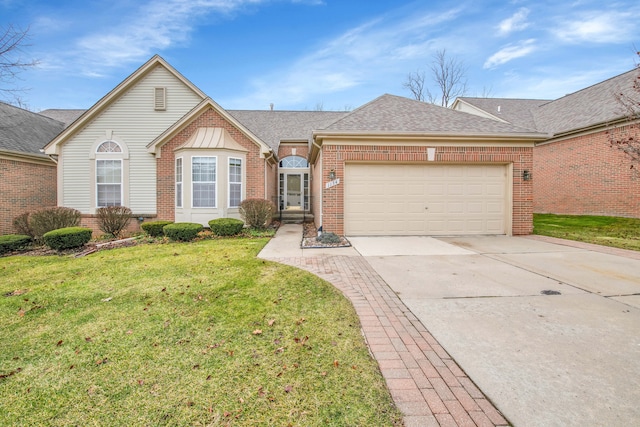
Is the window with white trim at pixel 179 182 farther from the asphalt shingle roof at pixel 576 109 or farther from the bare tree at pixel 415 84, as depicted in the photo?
the bare tree at pixel 415 84

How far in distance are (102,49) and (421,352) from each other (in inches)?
645

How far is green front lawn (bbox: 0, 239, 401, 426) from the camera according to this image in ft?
7.34

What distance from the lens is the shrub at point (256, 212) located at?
1139 centimetres

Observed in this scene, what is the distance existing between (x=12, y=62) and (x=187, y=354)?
986 cm

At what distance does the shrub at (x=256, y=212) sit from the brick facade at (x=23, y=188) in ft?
33.4

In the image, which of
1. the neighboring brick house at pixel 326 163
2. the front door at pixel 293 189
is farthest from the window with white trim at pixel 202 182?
the front door at pixel 293 189

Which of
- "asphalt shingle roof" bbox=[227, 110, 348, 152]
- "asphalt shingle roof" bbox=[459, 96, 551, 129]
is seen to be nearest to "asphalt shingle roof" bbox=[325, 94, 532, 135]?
"asphalt shingle roof" bbox=[227, 110, 348, 152]

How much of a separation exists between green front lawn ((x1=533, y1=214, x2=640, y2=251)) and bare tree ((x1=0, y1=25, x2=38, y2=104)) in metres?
16.5

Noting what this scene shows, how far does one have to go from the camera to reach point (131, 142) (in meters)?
13.3

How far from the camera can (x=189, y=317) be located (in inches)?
156

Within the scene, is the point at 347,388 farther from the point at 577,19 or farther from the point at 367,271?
the point at 577,19

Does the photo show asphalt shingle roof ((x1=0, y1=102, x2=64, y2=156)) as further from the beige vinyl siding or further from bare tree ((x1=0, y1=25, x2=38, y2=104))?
bare tree ((x1=0, y1=25, x2=38, y2=104))

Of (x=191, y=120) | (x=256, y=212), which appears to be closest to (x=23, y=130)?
(x=191, y=120)

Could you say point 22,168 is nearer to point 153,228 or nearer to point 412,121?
point 153,228
